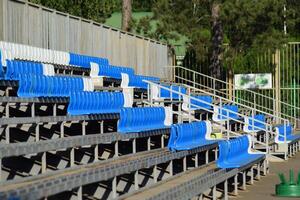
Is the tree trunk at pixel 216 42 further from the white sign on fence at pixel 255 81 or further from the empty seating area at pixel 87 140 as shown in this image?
the empty seating area at pixel 87 140

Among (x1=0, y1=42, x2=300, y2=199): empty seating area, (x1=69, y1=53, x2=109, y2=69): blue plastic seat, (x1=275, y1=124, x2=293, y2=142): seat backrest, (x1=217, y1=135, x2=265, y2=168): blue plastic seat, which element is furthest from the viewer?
(x1=275, y1=124, x2=293, y2=142): seat backrest

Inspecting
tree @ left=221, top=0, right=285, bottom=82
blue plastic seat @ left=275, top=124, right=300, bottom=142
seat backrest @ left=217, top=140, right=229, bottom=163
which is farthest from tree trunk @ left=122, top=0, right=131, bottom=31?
seat backrest @ left=217, top=140, right=229, bottom=163

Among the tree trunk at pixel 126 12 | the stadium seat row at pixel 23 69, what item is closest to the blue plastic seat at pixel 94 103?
the stadium seat row at pixel 23 69

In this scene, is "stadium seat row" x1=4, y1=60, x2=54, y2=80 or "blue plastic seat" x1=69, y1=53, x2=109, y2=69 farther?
"blue plastic seat" x1=69, y1=53, x2=109, y2=69

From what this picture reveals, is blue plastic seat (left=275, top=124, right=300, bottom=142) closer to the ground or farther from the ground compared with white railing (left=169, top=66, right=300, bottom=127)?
closer to the ground

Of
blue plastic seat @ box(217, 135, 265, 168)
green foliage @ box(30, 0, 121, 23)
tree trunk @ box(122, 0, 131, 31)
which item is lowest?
blue plastic seat @ box(217, 135, 265, 168)

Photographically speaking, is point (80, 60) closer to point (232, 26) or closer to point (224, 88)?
point (232, 26)

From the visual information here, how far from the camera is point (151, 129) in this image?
13727 millimetres

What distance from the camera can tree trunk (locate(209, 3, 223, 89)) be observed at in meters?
29.0

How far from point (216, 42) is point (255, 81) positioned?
7.50 feet

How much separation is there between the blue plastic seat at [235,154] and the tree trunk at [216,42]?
46.7 feet

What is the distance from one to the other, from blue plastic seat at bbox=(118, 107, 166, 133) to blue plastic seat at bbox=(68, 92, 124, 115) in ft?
1.48

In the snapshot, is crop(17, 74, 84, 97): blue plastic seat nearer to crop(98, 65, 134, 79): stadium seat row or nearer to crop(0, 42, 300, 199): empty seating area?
crop(0, 42, 300, 199): empty seating area

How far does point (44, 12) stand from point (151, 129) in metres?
6.47
